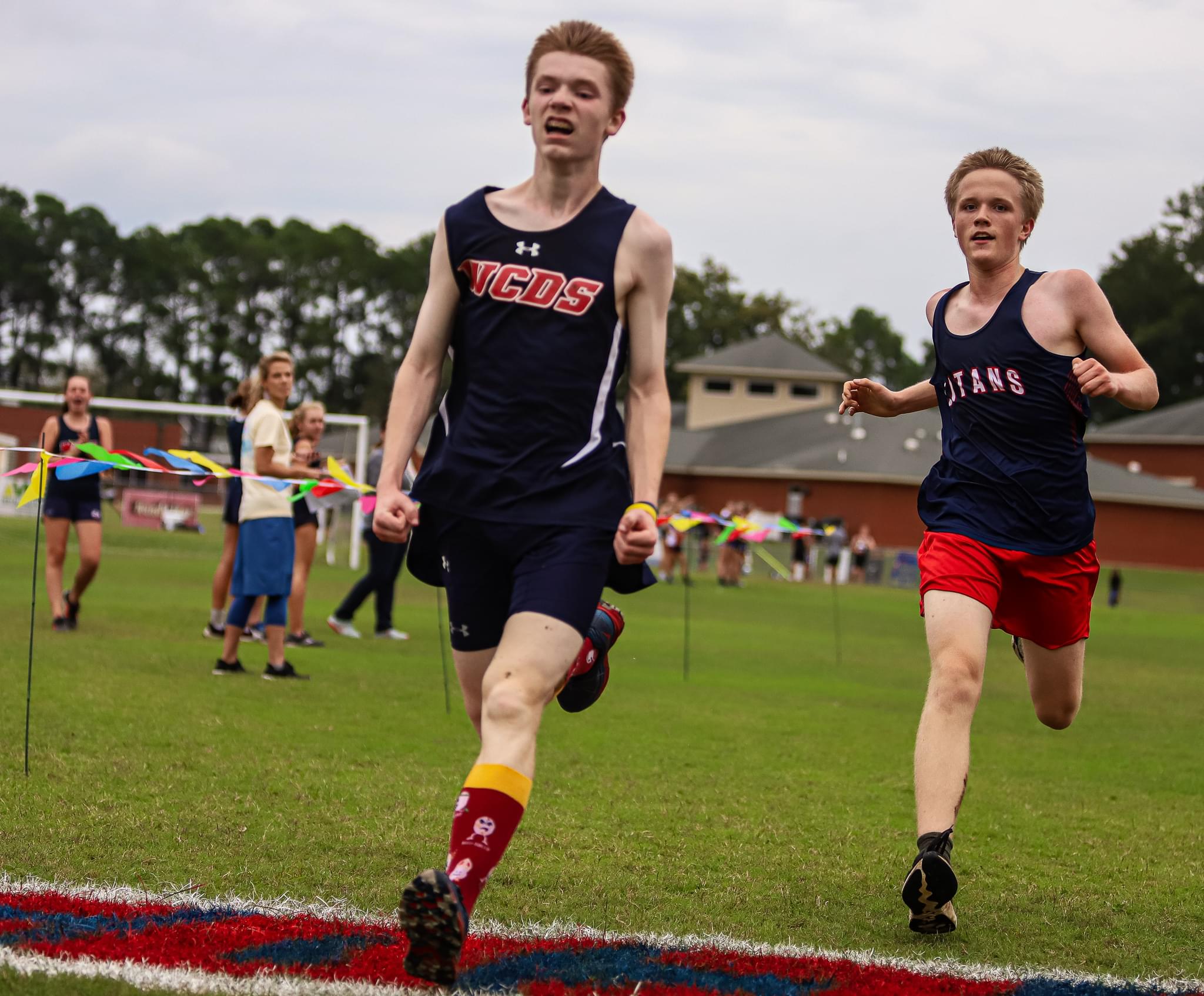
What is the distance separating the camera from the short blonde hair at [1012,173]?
5.29 meters

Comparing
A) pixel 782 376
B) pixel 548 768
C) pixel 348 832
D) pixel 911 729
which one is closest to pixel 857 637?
pixel 911 729

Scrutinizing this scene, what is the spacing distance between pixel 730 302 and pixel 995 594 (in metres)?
86.7

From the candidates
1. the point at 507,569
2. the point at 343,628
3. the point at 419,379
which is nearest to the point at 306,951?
the point at 507,569

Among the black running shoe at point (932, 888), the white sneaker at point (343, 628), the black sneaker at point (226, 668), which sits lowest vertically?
the white sneaker at point (343, 628)

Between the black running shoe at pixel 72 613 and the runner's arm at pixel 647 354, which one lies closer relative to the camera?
the runner's arm at pixel 647 354

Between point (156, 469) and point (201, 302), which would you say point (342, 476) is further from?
point (201, 302)

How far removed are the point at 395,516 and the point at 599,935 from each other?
1.38 meters

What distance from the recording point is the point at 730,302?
90625mm

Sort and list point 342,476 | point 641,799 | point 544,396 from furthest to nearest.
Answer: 1. point 342,476
2. point 641,799
3. point 544,396

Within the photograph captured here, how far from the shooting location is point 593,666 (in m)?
4.69

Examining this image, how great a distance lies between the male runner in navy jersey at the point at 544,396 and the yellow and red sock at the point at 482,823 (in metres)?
0.13

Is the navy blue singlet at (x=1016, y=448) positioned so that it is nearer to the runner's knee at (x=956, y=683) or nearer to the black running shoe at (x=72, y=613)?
the runner's knee at (x=956, y=683)

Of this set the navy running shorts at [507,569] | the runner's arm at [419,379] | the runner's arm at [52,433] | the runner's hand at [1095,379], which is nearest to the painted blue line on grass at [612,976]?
the navy running shorts at [507,569]

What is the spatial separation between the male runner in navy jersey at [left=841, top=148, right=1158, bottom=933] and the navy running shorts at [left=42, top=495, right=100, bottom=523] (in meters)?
8.87
